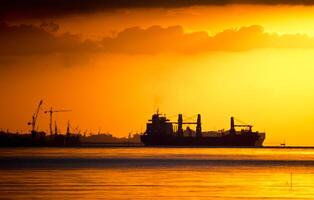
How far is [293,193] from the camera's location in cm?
7306

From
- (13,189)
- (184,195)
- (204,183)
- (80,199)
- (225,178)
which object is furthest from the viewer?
(225,178)

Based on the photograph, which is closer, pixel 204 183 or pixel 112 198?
pixel 112 198

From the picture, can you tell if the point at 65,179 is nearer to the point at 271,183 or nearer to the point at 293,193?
the point at 271,183

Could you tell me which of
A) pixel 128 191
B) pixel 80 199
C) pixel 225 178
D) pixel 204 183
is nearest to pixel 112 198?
pixel 80 199

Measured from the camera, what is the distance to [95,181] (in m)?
86.1

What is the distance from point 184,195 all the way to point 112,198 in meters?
5.89

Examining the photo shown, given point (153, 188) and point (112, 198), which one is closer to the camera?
point (112, 198)

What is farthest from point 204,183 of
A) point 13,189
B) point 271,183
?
point 13,189

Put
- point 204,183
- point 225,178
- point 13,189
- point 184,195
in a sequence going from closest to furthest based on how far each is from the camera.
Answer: point 184,195, point 13,189, point 204,183, point 225,178

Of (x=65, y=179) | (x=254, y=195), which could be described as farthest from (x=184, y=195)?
(x=65, y=179)

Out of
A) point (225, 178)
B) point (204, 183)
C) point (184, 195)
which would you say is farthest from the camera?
point (225, 178)

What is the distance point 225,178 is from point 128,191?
919 inches

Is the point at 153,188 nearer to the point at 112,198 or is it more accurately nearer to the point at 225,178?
the point at 112,198

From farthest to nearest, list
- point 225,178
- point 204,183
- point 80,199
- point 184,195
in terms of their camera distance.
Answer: point 225,178, point 204,183, point 184,195, point 80,199
